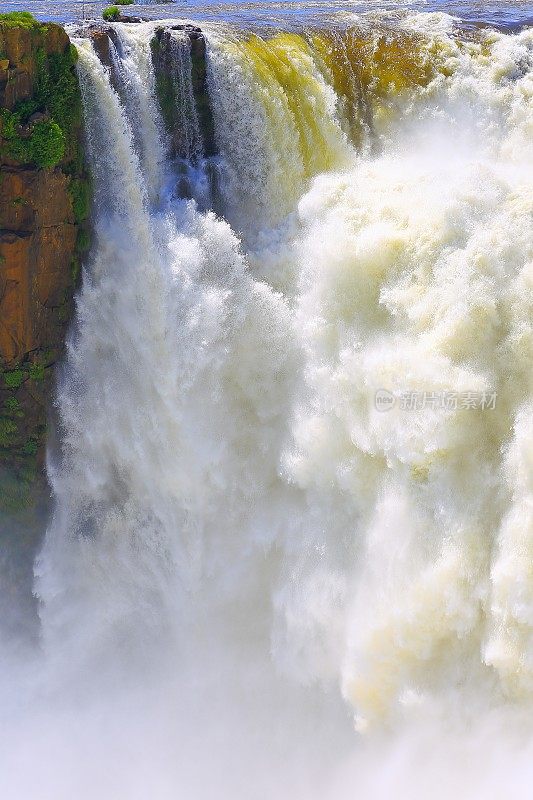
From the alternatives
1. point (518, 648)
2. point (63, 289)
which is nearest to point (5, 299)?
point (63, 289)

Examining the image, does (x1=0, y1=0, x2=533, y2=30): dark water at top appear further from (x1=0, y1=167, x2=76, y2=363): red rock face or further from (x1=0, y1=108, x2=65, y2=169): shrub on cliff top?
(x1=0, y1=167, x2=76, y2=363): red rock face

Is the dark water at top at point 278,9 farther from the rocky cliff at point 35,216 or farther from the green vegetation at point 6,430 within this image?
the green vegetation at point 6,430

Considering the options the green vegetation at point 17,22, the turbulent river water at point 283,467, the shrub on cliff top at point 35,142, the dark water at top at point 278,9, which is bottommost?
the turbulent river water at point 283,467

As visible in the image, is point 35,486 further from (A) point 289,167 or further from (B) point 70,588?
(A) point 289,167

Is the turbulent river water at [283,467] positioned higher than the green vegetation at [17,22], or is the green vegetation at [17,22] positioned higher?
the green vegetation at [17,22]

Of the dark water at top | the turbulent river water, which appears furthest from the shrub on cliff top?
the dark water at top

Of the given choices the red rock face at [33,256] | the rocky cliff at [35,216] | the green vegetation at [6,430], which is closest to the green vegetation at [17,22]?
the rocky cliff at [35,216]

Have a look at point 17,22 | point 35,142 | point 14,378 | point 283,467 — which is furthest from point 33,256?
point 283,467
